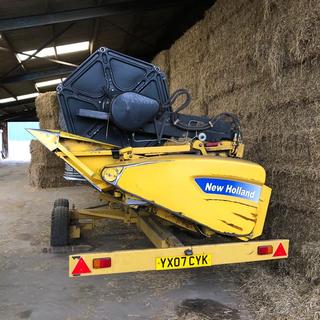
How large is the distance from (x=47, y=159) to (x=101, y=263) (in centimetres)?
891

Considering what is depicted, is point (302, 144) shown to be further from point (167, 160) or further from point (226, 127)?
point (167, 160)

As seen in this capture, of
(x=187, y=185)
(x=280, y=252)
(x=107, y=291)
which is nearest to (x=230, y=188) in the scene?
(x=187, y=185)

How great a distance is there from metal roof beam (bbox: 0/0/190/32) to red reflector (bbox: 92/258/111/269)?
5695 mm

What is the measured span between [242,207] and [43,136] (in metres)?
1.89

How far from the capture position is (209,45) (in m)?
6.47

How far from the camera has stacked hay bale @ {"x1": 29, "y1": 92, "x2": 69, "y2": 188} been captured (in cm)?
1148

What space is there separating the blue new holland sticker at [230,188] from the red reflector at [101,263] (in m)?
0.96

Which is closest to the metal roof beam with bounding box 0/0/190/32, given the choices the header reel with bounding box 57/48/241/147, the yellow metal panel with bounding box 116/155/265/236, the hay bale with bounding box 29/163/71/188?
the header reel with bounding box 57/48/241/147

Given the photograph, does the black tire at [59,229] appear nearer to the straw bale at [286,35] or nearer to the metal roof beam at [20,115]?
the straw bale at [286,35]

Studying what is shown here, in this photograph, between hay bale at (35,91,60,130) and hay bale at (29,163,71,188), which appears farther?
hay bale at (29,163,71,188)

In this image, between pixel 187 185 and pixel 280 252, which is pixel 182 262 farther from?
pixel 280 252

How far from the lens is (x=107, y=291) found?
13.2 ft

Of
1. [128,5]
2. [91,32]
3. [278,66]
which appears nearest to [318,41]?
[278,66]

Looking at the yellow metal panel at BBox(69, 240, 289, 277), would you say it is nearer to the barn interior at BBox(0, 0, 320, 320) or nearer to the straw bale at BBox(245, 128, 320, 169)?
the barn interior at BBox(0, 0, 320, 320)
